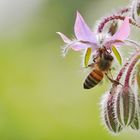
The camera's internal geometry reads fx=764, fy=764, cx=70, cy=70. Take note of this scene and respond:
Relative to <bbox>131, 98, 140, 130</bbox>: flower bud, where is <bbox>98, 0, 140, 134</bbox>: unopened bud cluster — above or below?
above

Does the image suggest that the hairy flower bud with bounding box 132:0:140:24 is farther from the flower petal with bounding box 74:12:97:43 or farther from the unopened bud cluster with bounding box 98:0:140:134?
the flower petal with bounding box 74:12:97:43

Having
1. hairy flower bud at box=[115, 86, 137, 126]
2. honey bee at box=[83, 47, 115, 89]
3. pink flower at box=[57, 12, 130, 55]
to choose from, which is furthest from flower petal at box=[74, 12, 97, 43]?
hairy flower bud at box=[115, 86, 137, 126]

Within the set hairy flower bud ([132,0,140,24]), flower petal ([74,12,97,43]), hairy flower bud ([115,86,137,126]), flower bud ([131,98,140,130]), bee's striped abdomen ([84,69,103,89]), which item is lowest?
flower bud ([131,98,140,130])

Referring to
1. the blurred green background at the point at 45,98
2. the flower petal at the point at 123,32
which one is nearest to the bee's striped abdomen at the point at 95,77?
the flower petal at the point at 123,32

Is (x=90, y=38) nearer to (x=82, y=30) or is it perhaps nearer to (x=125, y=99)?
(x=82, y=30)

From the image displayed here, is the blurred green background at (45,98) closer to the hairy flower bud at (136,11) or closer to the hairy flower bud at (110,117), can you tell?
the hairy flower bud at (110,117)

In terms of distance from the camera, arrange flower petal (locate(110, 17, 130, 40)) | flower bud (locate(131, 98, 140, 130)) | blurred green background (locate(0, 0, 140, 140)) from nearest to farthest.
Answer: flower petal (locate(110, 17, 130, 40)) → flower bud (locate(131, 98, 140, 130)) → blurred green background (locate(0, 0, 140, 140))

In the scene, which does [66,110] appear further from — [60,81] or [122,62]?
[122,62]
